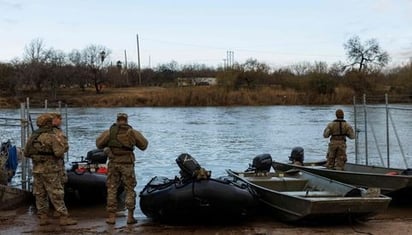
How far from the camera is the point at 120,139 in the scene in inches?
367

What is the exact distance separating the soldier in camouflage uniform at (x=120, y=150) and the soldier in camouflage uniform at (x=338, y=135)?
4.84 metres

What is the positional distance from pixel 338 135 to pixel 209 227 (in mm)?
4356

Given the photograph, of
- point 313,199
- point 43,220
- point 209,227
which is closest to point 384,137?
point 313,199

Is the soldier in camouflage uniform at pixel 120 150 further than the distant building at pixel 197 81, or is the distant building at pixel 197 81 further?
the distant building at pixel 197 81

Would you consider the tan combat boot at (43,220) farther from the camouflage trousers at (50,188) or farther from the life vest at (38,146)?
the life vest at (38,146)

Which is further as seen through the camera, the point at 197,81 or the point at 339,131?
the point at 197,81

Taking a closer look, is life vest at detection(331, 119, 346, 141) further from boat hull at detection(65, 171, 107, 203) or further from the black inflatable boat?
boat hull at detection(65, 171, 107, 203)

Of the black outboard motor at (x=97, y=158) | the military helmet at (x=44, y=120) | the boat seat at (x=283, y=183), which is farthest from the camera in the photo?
the black outboard motor at (x=97, y=158)

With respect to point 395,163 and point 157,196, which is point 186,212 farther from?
point 395,163

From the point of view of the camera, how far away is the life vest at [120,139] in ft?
30.6

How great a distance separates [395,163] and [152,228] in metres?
13.3

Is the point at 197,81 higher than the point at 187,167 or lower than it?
higher

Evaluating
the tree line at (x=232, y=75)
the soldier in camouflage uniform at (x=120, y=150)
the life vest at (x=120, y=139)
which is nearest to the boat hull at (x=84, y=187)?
the soldier in camouflage uniform at (x=120, y=150)

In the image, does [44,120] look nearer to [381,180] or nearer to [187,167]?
[187,167]
